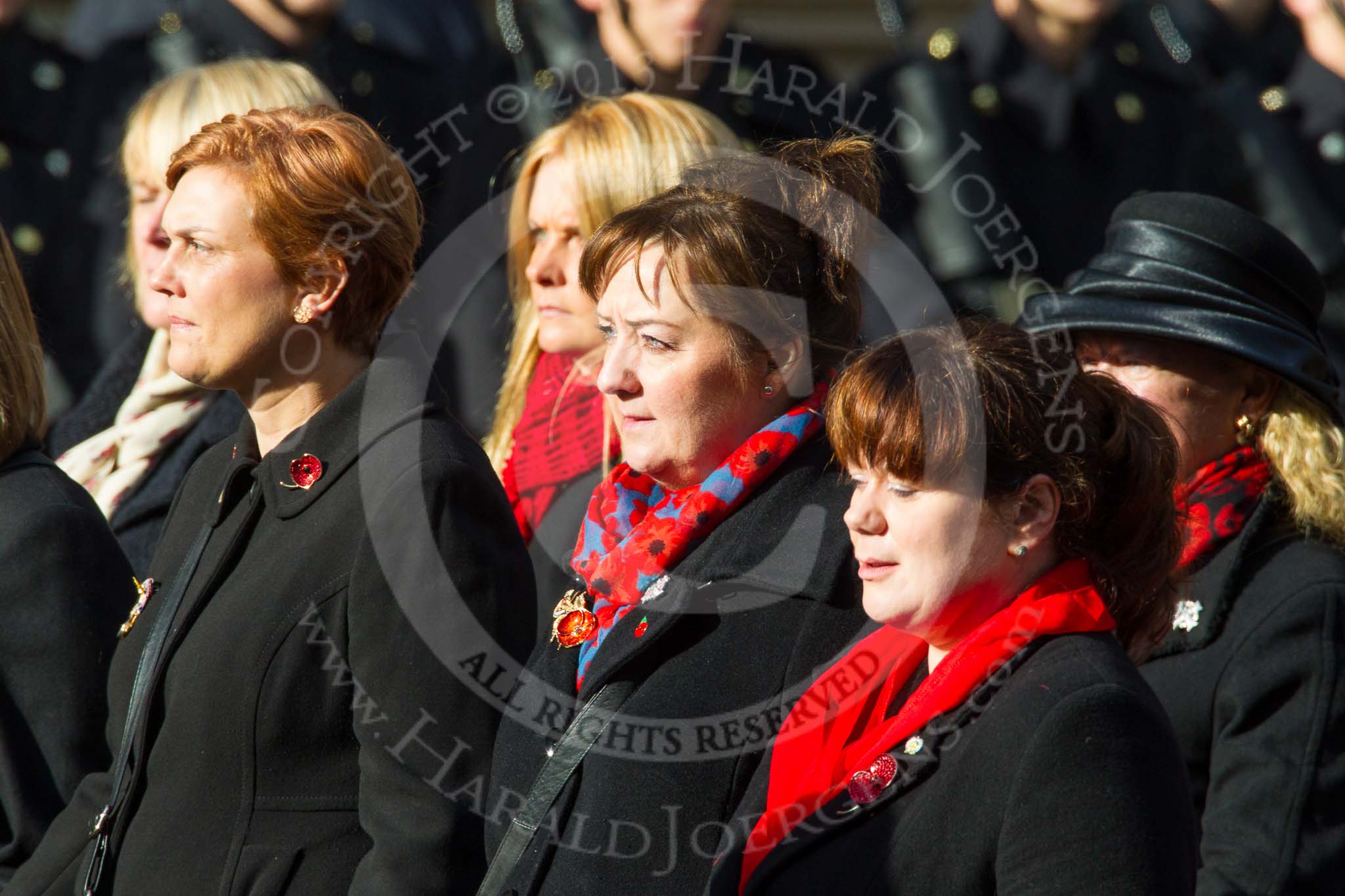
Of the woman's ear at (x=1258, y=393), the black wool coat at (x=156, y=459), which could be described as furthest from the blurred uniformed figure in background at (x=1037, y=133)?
the black wool coat at (x=156, y=459)

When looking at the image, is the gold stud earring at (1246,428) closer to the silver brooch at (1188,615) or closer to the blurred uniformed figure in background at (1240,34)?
the silver brooch at (1188,615)

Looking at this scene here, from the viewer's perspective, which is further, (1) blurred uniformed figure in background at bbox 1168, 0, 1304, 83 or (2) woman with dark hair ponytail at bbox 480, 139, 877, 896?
(1) blurred uniformed figure in background at bbox 1168, 0, 1304, 83

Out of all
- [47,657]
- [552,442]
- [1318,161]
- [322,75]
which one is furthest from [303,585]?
[1318,161]

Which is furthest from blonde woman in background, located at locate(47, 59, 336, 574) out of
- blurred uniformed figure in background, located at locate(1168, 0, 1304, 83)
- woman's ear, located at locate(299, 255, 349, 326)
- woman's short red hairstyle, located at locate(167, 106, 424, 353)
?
blurred uniformed figure in background, located at locate(1168, 0, 1304, 83)

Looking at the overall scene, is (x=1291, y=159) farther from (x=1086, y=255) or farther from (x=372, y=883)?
(x=372, y=883)

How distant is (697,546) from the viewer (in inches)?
96.6

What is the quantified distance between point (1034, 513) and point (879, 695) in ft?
1.15

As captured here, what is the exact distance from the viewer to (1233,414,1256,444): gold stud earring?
319 cm

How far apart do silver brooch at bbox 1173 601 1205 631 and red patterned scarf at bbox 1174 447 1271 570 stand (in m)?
0.08

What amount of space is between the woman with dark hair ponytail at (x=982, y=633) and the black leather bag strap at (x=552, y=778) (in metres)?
0.28

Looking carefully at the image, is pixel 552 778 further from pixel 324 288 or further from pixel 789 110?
pixel 789 110

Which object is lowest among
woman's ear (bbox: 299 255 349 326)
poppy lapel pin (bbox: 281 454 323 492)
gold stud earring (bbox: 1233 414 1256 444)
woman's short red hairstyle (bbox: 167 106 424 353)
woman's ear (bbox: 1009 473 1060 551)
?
gold stud earring (bbox: 1233 414 1256 444)

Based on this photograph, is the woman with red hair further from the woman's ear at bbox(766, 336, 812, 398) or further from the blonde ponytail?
the blonde ponytail

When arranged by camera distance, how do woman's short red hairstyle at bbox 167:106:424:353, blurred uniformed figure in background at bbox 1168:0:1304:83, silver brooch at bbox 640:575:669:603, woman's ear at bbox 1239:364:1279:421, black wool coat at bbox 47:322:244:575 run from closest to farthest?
1. silver brooch at bbox 640:575:669:603
2. woman's short red hairstyle at bbox 167:106:424:353
3. woman's ear at bbox 1239:364:1279:421
4. black wool coat at bbox 47:322:244:575
5. blurred uniformed figure in background at bbox 1168:0:1304:83
